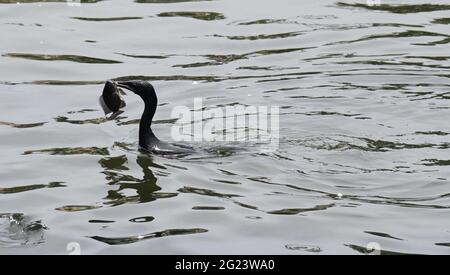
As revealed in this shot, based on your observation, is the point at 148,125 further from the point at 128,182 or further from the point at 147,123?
the point at 128,182

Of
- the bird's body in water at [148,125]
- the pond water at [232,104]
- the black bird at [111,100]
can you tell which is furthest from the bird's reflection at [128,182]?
the black bird at [111,100]

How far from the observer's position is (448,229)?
1000 centimetres

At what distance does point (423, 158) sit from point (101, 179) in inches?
131

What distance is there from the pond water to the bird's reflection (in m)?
0.02

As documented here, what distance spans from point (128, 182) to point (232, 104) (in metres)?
2.81

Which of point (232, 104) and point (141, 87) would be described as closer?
point (141, 87)

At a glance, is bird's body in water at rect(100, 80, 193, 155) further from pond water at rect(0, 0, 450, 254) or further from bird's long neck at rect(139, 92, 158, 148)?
pond water at rect(0, 0, 450, 254)

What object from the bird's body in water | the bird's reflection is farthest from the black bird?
the bird's reflection

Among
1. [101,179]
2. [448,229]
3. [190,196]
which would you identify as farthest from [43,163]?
[448,229]

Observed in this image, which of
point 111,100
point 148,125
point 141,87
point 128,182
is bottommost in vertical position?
point 128,182

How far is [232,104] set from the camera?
1395 cm

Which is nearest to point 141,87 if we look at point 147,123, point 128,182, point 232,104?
point 147,123

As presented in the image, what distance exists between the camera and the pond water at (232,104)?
10.1m

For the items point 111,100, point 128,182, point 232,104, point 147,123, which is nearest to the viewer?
point 128,182
